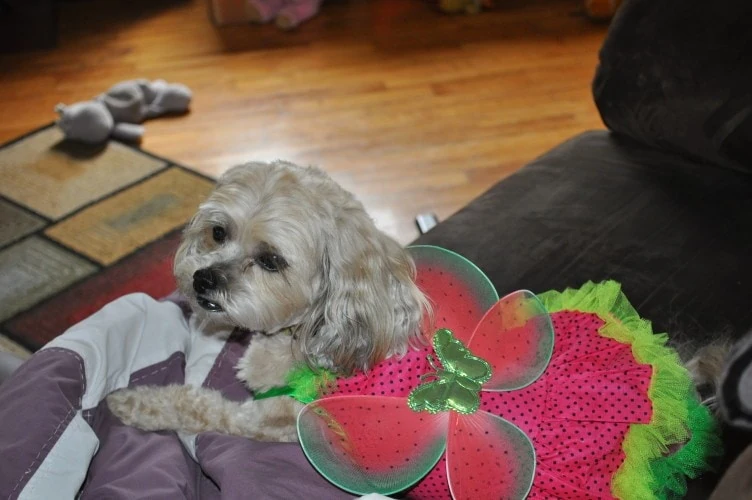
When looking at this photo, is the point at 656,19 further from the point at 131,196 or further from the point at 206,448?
the point at 131,196

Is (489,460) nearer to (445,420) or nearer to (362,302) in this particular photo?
(445,420)

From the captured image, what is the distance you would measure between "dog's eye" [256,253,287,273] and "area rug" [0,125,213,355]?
1148 mm

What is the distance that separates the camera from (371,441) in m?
1.61

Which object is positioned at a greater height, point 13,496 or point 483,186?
point 13,496

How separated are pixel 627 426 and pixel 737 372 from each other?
84cm

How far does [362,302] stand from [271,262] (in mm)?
239

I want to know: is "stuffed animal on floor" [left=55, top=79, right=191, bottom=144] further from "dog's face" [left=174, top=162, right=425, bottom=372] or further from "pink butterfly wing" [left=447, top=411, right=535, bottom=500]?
"pink butterfly wing" [left=447, top=411, right=535, bottom=500]

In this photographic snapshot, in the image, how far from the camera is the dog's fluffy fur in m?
1.66

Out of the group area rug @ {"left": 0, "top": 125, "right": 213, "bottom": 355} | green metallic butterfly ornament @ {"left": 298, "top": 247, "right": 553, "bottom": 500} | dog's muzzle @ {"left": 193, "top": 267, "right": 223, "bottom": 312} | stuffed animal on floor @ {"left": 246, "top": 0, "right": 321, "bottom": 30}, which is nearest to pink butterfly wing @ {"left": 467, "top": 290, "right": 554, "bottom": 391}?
green metallic butterfly ornament @ {"left": 298, "top": 247, "right": 553, "bottom": 500}

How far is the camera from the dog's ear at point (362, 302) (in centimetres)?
164

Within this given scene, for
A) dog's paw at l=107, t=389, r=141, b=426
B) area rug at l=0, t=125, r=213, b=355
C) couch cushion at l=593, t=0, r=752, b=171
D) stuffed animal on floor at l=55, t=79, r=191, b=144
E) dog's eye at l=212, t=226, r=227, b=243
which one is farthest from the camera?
stuffed animal on floor at l=55, t=79, r=191, b=144

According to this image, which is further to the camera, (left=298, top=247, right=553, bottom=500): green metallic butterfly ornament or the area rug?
the area rug

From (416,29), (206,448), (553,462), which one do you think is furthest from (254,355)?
(416,29)

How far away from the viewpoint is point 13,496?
5.17 feet
